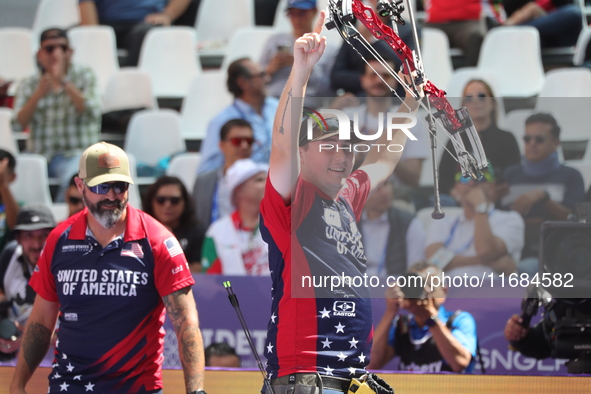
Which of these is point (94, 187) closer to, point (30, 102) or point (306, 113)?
point (306, 113)

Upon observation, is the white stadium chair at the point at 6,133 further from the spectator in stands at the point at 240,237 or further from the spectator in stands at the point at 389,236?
the spectator in stands at the point at 389,236

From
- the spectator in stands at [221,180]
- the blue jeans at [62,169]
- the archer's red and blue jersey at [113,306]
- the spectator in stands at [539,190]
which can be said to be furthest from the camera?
the blue jeans at [62,169]

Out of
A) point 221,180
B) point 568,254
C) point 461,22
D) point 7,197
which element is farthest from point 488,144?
point 461,22

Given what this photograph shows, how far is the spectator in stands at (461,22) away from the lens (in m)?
7.39

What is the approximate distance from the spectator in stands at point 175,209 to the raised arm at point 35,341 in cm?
189

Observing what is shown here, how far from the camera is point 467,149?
3334mm

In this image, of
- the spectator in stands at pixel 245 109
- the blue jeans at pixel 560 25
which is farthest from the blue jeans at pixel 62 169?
the blue jeans at pixel 560 25

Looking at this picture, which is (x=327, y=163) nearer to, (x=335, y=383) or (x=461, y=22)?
(x=335, y=383)

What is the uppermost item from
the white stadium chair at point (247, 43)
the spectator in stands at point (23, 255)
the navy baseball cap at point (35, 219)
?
the white stadium chair at point (247, 43)

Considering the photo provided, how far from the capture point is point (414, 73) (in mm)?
3246

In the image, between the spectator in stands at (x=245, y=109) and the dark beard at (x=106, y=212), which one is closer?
the dark beard at (x=106, y=212)

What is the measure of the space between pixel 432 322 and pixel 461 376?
0.47m

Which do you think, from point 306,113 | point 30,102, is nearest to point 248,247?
point 306,113

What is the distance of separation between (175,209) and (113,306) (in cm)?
214
